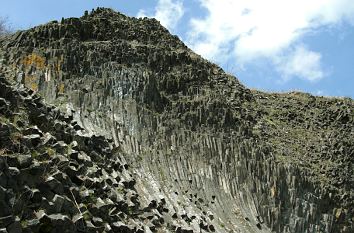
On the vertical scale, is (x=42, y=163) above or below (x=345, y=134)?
below

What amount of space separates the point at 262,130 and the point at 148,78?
7.36 meters

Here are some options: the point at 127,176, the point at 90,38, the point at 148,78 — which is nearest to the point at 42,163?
the point at 127,176

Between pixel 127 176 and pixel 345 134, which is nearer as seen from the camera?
pixel 127 176

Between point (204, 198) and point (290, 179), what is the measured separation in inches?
231

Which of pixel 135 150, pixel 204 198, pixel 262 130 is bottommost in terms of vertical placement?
pixel 204 198

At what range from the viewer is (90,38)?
995 inches

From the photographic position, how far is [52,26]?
78.7ft

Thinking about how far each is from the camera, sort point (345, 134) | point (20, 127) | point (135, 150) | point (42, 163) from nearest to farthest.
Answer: point (42, 163) < point (20, 127) < point (135, 150) < point (345, 134)

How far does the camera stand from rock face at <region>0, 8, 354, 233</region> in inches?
472

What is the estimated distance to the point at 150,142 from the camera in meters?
21.0

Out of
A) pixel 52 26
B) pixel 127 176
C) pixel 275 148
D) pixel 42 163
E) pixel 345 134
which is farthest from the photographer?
pixel 345 134

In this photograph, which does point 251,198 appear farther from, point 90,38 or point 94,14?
point 94,14

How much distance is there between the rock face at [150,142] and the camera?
12.0 m

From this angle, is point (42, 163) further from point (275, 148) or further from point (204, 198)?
point (275, 148)
